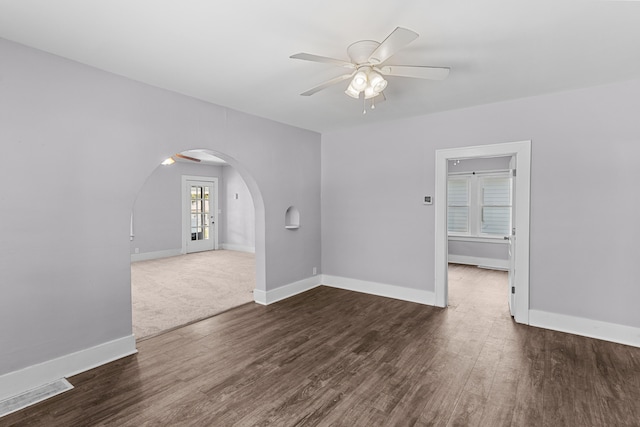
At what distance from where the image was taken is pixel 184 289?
202 inches

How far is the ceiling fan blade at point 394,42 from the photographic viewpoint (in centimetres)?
171

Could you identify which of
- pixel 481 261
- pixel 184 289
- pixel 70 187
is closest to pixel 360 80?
pixel 70 187

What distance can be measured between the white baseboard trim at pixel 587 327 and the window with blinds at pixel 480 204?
351cm

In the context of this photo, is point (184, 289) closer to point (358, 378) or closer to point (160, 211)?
point (358, 378)

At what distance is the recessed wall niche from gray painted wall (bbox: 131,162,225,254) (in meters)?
4.49

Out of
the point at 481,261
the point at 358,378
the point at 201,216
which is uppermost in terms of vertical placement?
the point at 201,216

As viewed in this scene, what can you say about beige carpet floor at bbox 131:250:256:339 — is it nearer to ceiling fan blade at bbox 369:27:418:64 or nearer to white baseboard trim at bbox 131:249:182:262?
white baseboard trim at bbox 131:249:182:262

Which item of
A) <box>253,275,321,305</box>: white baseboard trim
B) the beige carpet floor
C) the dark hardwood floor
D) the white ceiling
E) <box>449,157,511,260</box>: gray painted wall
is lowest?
the dark hardwood floor

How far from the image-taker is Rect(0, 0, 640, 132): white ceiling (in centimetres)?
191

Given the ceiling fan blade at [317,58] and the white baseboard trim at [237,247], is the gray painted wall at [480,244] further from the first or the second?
the ceiling fan blade at [317,58]

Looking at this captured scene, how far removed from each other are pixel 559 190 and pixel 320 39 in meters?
3.02

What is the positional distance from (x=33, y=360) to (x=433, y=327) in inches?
144

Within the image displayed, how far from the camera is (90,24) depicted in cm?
210

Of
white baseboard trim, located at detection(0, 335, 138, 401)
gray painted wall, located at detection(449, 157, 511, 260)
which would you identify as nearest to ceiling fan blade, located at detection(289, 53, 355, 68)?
white baseboard trim, located at detection(0, 335, 138, 401)
